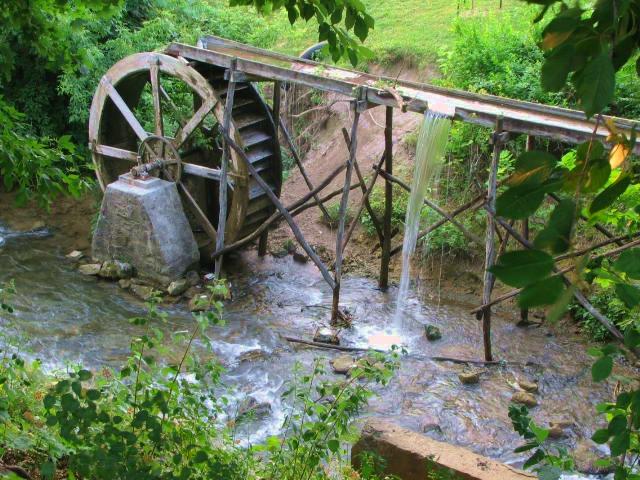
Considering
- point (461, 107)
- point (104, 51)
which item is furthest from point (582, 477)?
point (104, 51)

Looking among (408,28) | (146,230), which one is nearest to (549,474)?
(146,230)

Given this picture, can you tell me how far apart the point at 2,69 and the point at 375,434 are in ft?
9.17

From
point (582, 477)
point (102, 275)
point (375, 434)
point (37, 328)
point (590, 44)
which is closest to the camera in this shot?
point (590, 44)

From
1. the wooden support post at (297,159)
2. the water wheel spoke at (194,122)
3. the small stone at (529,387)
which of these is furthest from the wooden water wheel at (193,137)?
the small stone at (529,387)

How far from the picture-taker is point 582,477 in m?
5.21

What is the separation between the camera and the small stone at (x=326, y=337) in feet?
23.8

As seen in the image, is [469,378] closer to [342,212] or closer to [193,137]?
[342,212]

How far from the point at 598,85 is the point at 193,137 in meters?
8.72

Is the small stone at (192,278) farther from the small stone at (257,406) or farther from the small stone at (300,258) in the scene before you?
the small stone at (257,406)

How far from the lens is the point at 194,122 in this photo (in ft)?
28.3

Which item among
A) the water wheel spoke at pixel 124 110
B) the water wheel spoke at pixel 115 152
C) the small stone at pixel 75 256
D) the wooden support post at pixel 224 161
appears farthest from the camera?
the water wheel spoke at pixel 115 152

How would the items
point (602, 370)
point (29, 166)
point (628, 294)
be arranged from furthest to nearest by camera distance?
1. point (29, 166)
2. point (602, 370)
3. point (628, 294)

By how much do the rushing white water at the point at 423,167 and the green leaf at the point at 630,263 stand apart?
552cm

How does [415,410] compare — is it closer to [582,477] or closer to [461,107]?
[582,477]
